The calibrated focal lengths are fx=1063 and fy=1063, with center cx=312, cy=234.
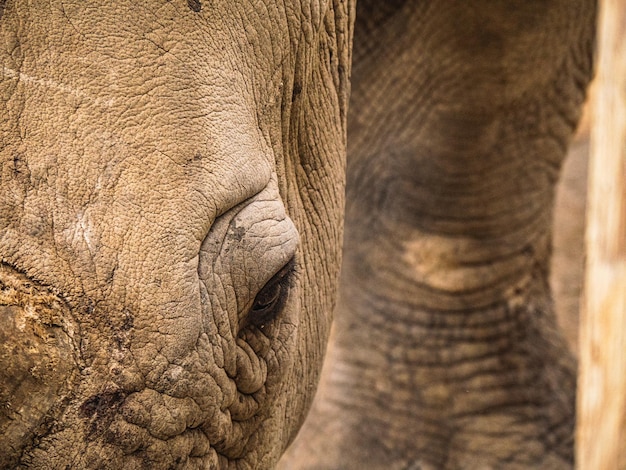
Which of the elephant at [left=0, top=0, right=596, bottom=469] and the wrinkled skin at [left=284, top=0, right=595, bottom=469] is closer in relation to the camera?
the elephant at [left=0, top=0, right=596, bottom=469]

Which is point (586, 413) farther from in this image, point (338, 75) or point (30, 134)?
point (30, 134)

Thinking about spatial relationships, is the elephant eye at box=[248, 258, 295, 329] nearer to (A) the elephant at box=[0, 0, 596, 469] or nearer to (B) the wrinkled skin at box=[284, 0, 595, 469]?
(A) the elephant at box=[0, 0, 596, 469]

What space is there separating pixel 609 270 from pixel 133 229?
2.05 feet

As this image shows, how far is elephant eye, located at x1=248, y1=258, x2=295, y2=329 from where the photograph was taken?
4.14 ft

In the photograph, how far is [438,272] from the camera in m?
2.61

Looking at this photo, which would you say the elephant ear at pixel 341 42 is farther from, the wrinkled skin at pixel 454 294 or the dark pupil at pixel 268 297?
the wrinkled skin at pixel 454 294

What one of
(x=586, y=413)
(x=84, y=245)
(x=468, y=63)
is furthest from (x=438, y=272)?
(x=84, y=245)

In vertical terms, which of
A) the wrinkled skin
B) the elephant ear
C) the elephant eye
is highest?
the elephant ear

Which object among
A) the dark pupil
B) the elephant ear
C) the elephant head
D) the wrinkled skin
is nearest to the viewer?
the elephant head

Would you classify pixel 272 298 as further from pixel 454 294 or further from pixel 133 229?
pixel 454 294

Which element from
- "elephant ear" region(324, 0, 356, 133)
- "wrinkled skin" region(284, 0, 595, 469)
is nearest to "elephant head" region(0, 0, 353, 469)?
"elephant ear" region(324, 0, 356, 133)

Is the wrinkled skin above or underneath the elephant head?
underneath

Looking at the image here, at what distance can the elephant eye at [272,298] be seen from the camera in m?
1.26

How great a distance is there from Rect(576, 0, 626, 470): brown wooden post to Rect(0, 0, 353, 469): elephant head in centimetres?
41
